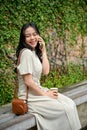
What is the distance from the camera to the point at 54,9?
7.16 metres

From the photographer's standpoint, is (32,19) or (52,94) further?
(32,19)

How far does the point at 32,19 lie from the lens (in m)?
6.57

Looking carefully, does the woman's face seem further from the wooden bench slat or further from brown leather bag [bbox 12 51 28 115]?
the wooden bench slat

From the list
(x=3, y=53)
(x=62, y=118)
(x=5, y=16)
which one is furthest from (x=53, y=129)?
(x=5, y=16)

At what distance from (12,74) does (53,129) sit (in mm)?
1941

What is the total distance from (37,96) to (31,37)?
700 mm

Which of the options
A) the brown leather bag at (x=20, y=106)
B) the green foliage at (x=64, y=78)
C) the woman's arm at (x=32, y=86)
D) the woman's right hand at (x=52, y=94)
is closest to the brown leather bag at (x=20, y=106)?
the brown leather bag at (x=20, y=106)

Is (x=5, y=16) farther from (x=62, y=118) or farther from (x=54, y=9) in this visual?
(x=62, y=118)

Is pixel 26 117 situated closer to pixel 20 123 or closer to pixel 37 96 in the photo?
pixel 20 123

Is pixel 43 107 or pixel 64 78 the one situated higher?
pixel 43 107

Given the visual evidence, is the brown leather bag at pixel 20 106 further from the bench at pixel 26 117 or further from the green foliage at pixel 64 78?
the green foliage at pixel 64 78

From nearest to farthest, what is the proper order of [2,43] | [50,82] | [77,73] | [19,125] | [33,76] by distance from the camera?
[19,125] < [33,76] < [2,43] < [50,82] < [77,73]

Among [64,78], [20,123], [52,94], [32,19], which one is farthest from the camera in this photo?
[64,78]

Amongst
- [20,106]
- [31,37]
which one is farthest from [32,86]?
[31,37]
